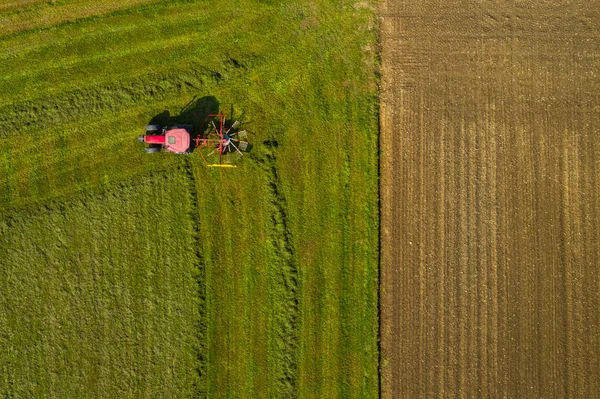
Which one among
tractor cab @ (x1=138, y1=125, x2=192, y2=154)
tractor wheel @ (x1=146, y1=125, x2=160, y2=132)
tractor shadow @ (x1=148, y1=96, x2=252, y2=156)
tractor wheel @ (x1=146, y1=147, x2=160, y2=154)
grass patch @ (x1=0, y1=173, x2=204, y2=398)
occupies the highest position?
tractor shadow @ (x1=148, y1=96, x2=252, y2=156)

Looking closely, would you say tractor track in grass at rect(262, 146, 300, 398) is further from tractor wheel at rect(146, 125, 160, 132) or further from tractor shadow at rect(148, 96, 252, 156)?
tractor wheel at rect(146, 125, 160, 132)

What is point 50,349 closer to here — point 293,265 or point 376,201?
point 293,265

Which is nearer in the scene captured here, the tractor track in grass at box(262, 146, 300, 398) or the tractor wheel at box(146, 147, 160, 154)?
the tractor track in grass at box(262, 146, 300, 398)

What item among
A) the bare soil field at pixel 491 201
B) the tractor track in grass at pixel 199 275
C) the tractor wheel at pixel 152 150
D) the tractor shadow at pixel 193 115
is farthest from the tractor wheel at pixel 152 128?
the bare soil field at pixel 491 201

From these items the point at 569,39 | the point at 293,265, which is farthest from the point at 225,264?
the point at 569,39

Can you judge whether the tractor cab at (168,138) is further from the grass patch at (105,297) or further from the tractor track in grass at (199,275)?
the grass patch at (105,297)

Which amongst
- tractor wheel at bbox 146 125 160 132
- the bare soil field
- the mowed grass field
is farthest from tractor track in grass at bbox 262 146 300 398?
tractor wheel at bbox 146 125 160 132

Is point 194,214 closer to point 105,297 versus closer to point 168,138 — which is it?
point 168,138
